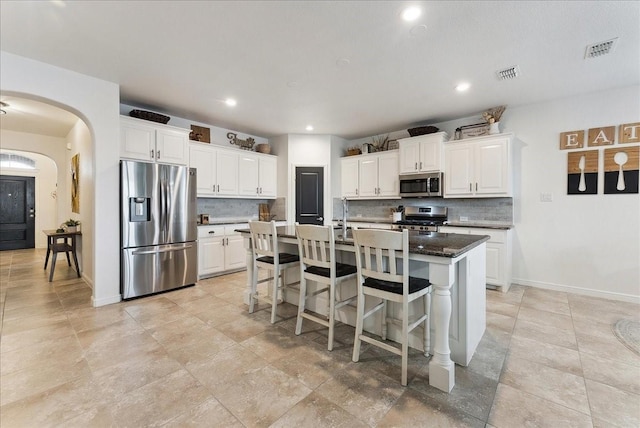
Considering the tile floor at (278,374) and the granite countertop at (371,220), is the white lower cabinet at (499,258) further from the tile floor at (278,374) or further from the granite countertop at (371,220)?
the granite countertop at (371,220)

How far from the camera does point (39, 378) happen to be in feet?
6.17

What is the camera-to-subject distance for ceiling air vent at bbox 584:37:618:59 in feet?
8.02

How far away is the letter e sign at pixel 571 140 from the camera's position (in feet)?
11.9

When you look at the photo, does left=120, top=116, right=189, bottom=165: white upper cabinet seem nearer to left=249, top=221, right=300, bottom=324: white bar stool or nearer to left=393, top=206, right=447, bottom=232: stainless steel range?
left=249, top=221, right=300, bottom=324: white bar stool

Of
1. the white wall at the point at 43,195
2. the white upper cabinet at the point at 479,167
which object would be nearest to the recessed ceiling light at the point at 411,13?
the white upper cabinet at the point at 479,167

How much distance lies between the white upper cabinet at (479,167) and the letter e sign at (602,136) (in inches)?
35.2

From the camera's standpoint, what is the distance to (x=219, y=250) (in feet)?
14.8

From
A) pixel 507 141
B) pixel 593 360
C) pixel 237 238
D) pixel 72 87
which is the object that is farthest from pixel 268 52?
pixel 593 360

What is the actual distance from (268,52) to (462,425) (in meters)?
3.16

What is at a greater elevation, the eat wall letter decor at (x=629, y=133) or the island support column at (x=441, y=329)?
the eat wall letter decor at (x=629, y=133)

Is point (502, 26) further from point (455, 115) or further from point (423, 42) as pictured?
point (455, 115)

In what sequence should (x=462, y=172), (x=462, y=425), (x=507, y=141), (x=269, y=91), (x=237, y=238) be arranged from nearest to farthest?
(x=462, y=425) < (x=269, y=91) < (x=507, y=141) < (x=462, y=172) < (x=237, y=238)

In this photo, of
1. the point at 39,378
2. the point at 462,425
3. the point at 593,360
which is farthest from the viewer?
the point at 593,360

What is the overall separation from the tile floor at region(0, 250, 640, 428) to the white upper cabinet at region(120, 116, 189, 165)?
1.99 m
